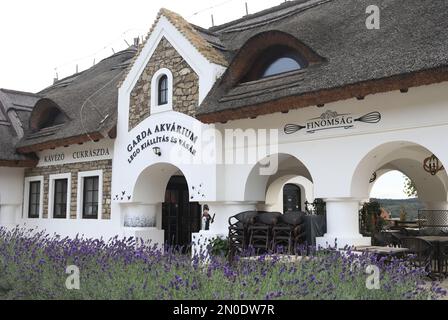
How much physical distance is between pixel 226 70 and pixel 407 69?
4495 millimetres

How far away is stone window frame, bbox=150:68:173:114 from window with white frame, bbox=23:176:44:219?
611 centimetres

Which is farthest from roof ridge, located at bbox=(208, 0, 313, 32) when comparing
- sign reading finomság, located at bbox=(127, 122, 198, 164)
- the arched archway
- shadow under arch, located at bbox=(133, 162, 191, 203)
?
shadow under arch, located at bbox=(133, 162, 191, 203)

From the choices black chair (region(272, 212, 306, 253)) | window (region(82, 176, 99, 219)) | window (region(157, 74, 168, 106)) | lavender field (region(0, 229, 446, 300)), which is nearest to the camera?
lavender field (region(0, 229, 446, 300))

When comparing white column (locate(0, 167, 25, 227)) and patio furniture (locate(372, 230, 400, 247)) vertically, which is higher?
white column (locate(0, 167, 25, 227))

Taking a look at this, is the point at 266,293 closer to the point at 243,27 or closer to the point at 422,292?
the point at 422,292

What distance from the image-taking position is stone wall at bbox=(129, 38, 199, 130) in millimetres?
11930

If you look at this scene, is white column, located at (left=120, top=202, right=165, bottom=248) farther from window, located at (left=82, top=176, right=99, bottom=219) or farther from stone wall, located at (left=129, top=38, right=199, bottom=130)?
stone wall, located at (left=129, top=38, right=199, bottom=130)

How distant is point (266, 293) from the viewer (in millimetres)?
4844

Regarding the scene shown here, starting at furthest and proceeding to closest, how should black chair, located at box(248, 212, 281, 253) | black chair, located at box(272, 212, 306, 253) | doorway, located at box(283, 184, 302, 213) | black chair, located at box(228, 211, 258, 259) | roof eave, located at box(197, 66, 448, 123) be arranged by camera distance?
doorway, located at box(283, 184, 302, 213) < black chair, located at box(228, 211, 258, 259) < black chair, located at box(248, 212, 281, 253) < black chair, located at box(272, 212, 306, 253) < roof eave, located at box(197, 66, 448, 123)

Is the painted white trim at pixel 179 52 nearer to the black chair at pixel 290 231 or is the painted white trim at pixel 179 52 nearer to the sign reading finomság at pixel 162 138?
the sign reading finomság at pixel 162 138

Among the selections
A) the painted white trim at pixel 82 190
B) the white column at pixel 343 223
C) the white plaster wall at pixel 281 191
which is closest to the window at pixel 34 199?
the painted white trim at pixel 82 190

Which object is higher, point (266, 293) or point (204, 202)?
point (204, 202)

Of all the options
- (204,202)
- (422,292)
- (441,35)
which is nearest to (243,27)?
(204,202)

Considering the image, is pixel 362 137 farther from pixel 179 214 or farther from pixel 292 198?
pixel 292 198
